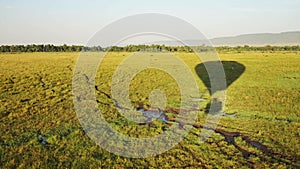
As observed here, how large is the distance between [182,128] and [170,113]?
280cm

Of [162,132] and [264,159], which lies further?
[162,132]

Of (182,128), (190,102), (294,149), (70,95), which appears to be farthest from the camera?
(70,95)

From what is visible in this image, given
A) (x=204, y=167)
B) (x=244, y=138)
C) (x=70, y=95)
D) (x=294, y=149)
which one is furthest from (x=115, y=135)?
(x=70, y=95)

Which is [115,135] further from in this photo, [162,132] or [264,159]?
[264,159]

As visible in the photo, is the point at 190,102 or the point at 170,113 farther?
the point at 190,102

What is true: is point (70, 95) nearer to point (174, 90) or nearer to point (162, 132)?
point (174, 90)

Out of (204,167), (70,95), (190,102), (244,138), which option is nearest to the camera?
(204,167)

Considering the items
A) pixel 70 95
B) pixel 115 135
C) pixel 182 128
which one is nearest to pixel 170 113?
pixel 182 128

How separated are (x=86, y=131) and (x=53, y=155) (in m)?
2.53

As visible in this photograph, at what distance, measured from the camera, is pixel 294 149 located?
10031mm

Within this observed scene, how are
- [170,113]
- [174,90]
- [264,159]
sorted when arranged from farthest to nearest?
[174,90], [170,113], [264,159]

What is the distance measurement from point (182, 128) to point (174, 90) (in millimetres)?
9603

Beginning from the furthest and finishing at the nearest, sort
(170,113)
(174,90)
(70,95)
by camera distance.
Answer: (174,90), (70,95), (170,113)

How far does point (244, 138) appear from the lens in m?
11.3
